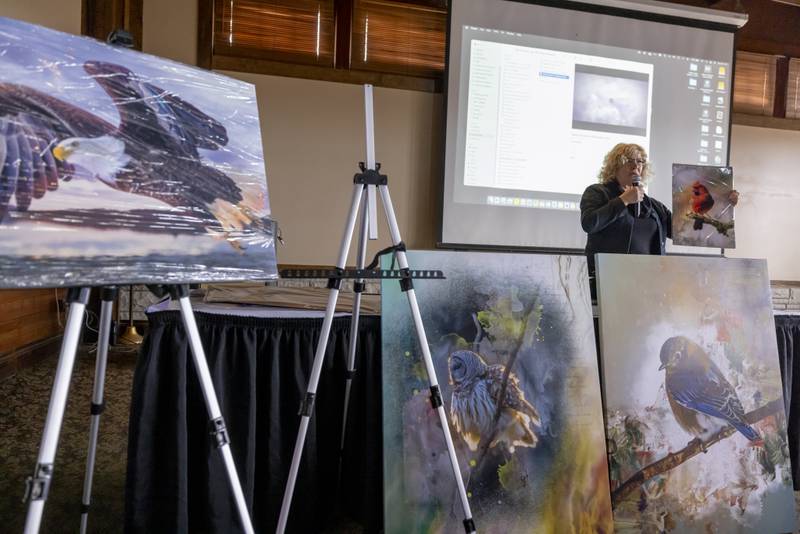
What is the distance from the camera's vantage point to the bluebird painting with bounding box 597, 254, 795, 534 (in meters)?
1.70

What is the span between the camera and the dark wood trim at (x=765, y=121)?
466 centimetres

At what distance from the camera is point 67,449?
88.5 inches

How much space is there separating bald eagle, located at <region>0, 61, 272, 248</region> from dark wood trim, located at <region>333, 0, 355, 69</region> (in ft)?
9.59

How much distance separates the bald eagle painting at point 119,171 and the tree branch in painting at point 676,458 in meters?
1.18

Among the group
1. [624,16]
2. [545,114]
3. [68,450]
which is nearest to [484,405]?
[68,450]

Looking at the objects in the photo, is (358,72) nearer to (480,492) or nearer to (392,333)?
(392,333)

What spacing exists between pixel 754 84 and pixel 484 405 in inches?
176

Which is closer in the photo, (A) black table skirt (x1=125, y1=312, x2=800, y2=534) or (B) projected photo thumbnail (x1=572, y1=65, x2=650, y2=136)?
(A) black table skirt (x1=125, y1=312, x2=800, y2=534)

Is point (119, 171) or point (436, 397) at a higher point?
point (119, 171)

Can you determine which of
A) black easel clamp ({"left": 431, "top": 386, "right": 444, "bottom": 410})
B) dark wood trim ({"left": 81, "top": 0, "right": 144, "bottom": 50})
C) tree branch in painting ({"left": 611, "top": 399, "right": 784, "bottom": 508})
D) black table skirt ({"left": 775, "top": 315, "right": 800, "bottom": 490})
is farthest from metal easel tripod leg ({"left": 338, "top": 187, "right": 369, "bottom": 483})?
dark wood trim ({"left": 81, "top": 0, "right": 144, "bottom": 50})

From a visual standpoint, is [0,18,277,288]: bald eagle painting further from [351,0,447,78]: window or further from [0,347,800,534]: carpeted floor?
[351,0,447,78]: window

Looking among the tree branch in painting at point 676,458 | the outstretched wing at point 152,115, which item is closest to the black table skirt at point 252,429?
the outstretched wing at point 152,115

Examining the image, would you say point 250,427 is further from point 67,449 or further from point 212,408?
point 67,449

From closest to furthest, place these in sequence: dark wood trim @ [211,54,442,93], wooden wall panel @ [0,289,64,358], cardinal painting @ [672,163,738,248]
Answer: cardinal painting @ [672,163,738,248], wooden wall panel @ [0,289,64,358], dark wood trim @ [211,54,442,93]
